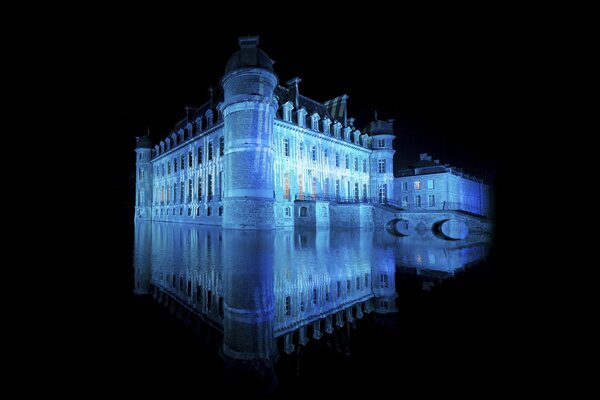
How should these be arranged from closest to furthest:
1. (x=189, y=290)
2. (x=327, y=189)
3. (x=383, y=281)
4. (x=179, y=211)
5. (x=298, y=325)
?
(x=298, y=325) < (x=189, y=290) < (x=383, y=281) < (x=327, y=189) < (x=179, y=211)

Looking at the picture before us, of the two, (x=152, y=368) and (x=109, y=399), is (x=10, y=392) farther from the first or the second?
(x=152, y=368)

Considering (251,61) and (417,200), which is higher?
(251,61)

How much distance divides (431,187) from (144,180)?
43.7 meters

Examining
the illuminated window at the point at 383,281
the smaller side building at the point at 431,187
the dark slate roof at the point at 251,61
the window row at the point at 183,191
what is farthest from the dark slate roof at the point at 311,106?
the illuminated window at the point at 383,281

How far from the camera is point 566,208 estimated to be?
16.8 metres

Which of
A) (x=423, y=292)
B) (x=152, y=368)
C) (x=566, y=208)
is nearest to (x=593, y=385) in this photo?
(x=423, y=292)

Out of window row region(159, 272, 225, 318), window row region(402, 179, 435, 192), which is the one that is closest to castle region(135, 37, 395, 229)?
window row region(402, 179, 435, 192)

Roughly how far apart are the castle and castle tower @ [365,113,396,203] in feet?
0.41

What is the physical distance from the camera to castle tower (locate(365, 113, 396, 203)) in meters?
35.5

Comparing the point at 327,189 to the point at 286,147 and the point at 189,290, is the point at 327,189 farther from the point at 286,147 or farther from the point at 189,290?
the point at 189,290

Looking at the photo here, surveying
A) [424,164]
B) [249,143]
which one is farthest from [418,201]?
[249,143]

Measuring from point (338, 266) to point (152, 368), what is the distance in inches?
211

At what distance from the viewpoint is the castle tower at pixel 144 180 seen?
42.9m

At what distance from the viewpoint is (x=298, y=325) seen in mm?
3545
